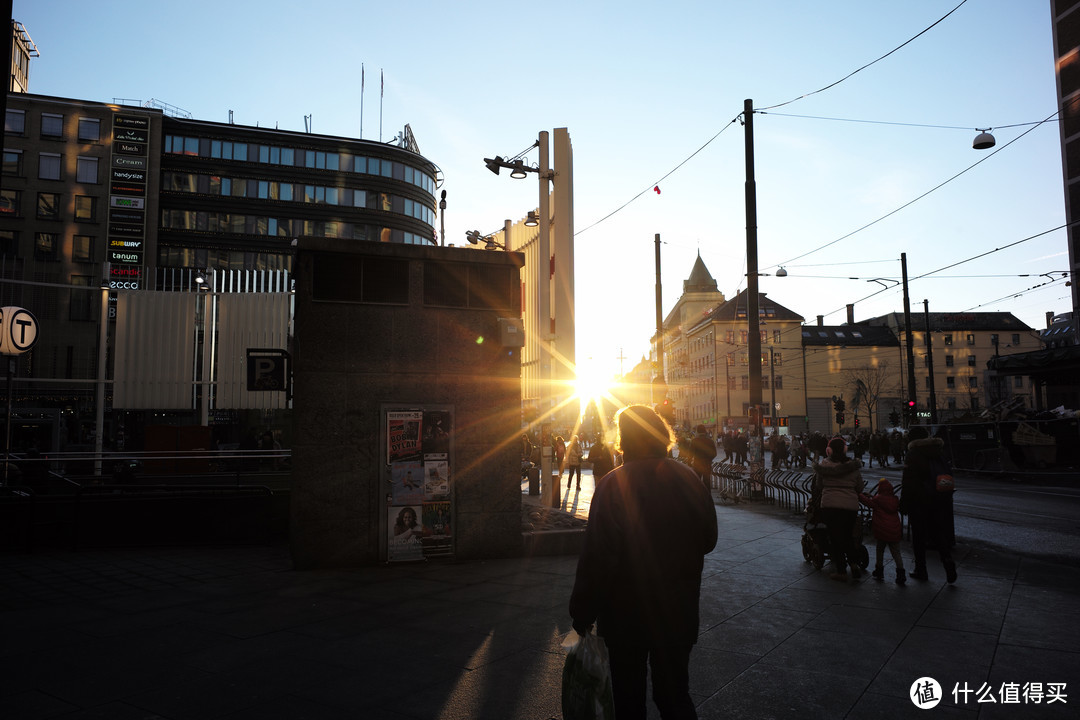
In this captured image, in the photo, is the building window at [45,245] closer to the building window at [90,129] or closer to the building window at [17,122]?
the building window at [17,122]

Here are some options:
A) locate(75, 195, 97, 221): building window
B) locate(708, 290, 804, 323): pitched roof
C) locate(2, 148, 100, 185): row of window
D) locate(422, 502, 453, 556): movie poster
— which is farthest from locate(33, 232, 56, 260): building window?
locate(708, 290, 804, 323): pitched roof

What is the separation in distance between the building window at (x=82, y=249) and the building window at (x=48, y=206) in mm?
1998

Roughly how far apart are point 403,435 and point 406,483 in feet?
2.02

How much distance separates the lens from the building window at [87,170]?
5278cm

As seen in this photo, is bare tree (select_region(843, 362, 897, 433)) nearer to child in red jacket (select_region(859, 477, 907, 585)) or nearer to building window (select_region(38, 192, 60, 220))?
building window (select_region(38, 192, 60, 220))

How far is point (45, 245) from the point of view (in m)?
52.0

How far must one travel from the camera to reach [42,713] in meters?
4.30

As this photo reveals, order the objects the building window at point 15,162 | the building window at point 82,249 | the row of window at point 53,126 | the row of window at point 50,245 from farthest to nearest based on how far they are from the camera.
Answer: the building window at point 82,249 → the building window at point 15,162 → the row of window at point 50,245 → the row of window at point 53,126

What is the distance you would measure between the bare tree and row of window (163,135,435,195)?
55.7 metres

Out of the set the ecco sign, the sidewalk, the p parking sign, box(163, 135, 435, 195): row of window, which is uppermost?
box(163, 135, 435, 195): row of window

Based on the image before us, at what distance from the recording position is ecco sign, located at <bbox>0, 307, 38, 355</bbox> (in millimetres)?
13992

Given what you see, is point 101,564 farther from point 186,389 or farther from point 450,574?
point 186,389

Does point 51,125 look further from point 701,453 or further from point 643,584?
point 643,584

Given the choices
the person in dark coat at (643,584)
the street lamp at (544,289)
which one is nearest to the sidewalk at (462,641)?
the person in dark coat at (643,584)
